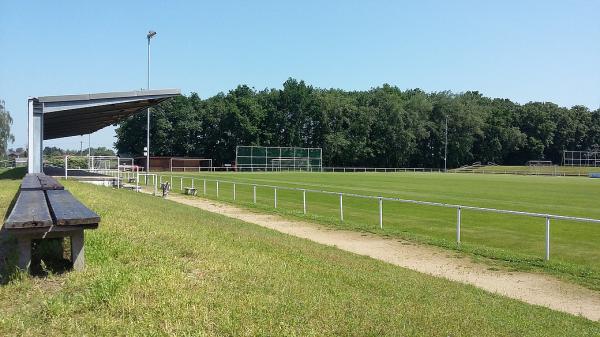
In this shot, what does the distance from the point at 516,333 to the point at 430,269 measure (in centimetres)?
502

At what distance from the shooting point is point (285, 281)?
544cm

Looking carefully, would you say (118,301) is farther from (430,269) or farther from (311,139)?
(311,139)

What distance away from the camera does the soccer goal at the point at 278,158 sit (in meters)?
85.9

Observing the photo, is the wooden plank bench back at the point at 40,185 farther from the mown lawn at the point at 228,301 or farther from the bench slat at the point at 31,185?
the mown lawn at the point at 228,301

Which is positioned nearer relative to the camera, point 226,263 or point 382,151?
point 226,263

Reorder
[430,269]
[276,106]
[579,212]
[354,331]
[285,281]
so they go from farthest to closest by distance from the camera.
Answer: [276,106]
[579,212]
[430,269]
[285,281]
[354,331]

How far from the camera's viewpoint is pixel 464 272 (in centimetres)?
965

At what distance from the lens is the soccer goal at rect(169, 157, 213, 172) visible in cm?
8081

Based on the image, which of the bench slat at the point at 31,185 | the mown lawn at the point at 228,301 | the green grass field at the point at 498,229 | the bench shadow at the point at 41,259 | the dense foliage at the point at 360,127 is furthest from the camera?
the dense foliage at the point at 360,127

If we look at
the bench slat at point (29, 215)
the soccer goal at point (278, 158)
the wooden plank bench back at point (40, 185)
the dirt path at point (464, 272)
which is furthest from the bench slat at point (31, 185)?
the soccer goal at point (278, 158)

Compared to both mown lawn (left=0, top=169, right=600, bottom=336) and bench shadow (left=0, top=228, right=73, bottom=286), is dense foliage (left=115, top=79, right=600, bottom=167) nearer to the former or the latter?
bench shadow (left=0, top=228, right=73, bottom=286)

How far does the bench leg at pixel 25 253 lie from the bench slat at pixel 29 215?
0.23 metres

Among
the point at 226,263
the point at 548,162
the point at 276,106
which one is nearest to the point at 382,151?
the point at 276,106

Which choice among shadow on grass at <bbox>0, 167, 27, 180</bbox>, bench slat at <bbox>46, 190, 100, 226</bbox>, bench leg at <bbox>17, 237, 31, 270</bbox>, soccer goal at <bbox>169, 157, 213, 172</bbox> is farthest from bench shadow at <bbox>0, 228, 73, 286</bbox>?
soccer goal at <bbox>169, 157, 213, 172</bbox>
